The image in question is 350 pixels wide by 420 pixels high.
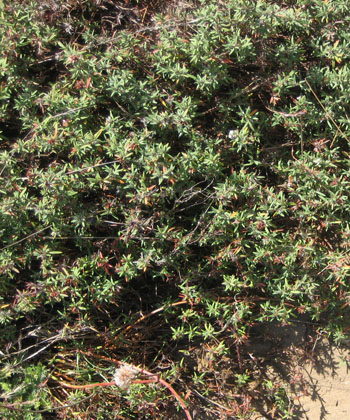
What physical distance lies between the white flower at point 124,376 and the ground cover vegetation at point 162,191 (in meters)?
0.06

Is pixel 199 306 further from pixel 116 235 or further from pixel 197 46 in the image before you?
pixel 197 46

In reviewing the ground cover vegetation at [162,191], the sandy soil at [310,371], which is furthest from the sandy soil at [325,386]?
the ground cover vegetation at [162,191]

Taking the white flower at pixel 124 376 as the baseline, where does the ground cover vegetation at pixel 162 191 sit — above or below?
above

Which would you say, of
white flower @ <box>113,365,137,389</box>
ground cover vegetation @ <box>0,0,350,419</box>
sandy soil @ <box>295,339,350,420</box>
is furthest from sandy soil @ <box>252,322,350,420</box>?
white flower @ <box>113,365,137,389</box>

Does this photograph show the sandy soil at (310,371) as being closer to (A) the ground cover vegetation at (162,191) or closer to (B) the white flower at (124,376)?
(A) the ground cover vegetation at (162,191)

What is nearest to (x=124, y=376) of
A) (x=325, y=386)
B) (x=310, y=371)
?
(x=310, y=371)

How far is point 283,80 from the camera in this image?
3.29 metres

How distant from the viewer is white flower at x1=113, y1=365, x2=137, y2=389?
3453mm

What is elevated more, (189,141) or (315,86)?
(315,86)

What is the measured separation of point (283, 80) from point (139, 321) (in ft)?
6.40

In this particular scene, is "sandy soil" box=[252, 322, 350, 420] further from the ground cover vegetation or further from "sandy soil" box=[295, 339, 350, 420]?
the ground cover vegetation

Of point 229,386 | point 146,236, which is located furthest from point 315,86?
point 229,386

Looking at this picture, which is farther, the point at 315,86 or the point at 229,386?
the point at 229,386

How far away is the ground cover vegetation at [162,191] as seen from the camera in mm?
3223
